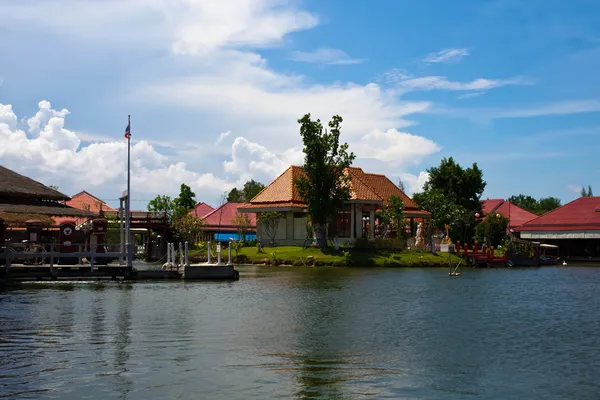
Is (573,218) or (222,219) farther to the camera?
(222,219)

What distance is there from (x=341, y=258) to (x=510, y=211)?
165 feet

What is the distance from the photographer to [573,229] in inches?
3182

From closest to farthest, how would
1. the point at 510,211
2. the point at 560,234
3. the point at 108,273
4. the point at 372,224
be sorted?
the point at 108,273 → the point at 372,224 → the point at 560,234 → the point at 510,211

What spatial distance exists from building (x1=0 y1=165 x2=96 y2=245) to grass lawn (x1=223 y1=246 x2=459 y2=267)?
17.2 meters

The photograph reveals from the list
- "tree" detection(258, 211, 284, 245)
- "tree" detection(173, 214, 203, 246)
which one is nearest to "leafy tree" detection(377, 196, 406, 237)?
"tree" detection(258, 211, 284, 245)

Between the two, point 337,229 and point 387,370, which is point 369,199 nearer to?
point 337,229

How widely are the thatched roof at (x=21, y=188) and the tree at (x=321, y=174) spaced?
71.3 ft

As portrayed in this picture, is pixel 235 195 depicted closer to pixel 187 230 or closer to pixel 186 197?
pixel 186 197

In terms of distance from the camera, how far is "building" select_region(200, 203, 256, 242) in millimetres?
86500

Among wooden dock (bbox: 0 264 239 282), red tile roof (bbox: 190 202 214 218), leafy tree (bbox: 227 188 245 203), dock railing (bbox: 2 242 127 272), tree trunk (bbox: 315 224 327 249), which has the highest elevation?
leafy tree (bbox: 227 188 245 203)

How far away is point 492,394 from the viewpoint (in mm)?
14672

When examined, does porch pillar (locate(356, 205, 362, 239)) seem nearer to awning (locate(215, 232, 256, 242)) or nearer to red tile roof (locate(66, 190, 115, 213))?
awning (locate(215, 232, 256, 242))

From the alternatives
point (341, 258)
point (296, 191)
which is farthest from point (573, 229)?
point (341, 258)

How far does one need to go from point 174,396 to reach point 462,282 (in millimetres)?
31745
